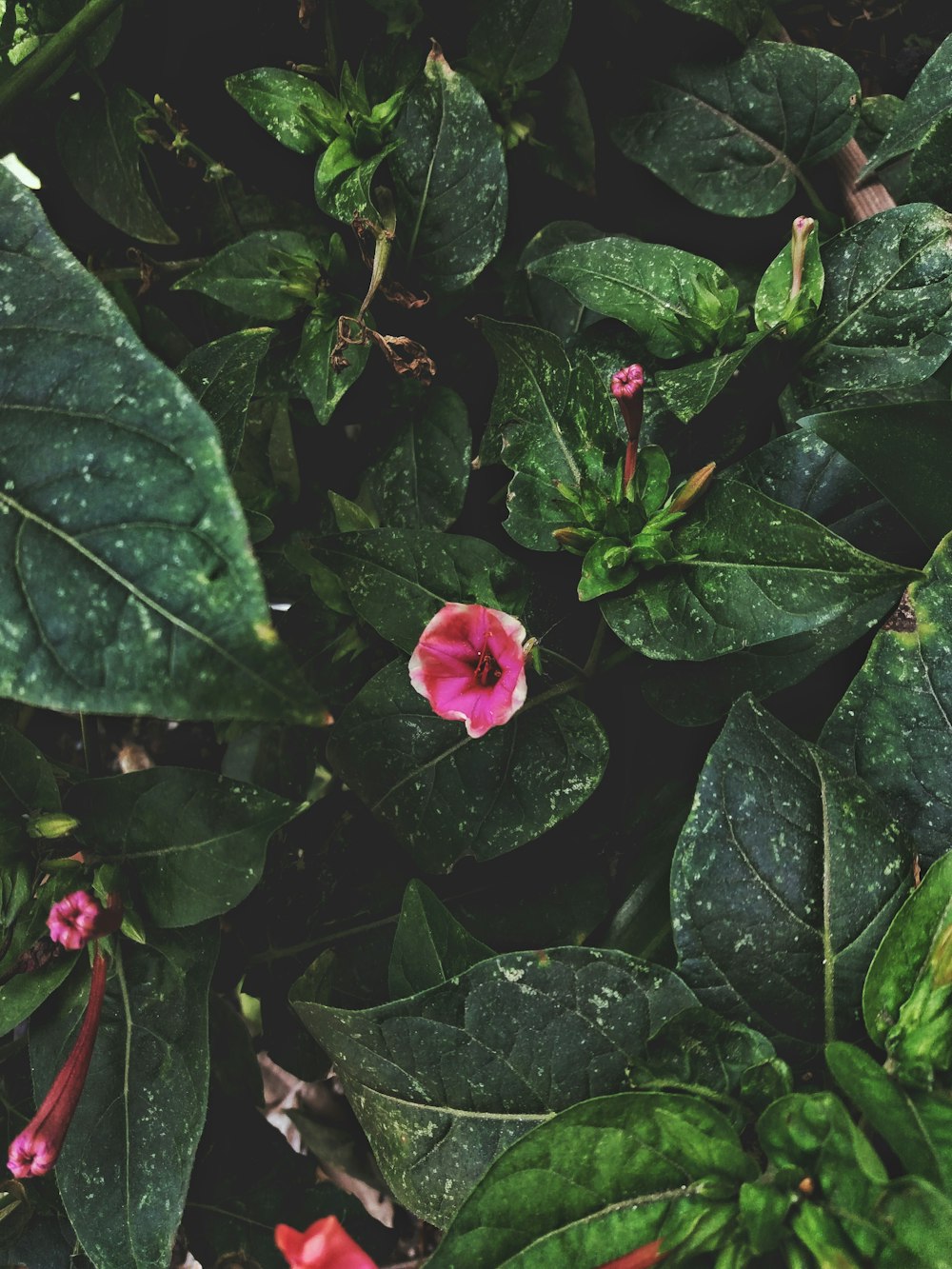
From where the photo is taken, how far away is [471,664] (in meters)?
0.81

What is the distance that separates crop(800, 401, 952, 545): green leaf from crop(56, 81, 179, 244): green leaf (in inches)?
25.0

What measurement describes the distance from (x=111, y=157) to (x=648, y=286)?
0.53 m

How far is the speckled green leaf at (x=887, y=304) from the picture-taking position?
0.85 metres

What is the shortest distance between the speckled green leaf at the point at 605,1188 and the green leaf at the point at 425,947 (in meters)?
0.21

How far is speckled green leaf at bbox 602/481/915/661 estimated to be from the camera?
71 centimetres

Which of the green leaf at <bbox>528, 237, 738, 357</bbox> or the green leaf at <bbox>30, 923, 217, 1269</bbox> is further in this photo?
the green leaf at <bbox>528, 237, 738, 357</bbox>

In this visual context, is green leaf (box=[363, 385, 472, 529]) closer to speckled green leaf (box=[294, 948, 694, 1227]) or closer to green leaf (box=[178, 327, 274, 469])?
green leaf (box=[178, 327, 274, 469])

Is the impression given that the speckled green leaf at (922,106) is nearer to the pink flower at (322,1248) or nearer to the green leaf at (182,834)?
the green leaf at (182,834)

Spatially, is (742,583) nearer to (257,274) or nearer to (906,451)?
(906,451)

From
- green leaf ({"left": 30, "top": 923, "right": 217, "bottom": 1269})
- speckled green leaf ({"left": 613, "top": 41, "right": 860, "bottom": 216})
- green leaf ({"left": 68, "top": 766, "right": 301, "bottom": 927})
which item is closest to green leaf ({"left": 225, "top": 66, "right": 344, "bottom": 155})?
speckled green leaf ({"left": 613, "top": 41, "right": 860, "bottom": 216})

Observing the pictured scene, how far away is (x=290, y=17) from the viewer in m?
1.06

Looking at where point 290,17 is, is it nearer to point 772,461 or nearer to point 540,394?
point 540,394

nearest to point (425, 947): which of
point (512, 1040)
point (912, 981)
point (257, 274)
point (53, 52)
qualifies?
point (512, 1040)

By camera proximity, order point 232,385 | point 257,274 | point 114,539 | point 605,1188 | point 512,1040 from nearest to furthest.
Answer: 1. point 114,539
2. point 605,1188
3. point 512,1040
4. point 232,385
5. point 257,274
